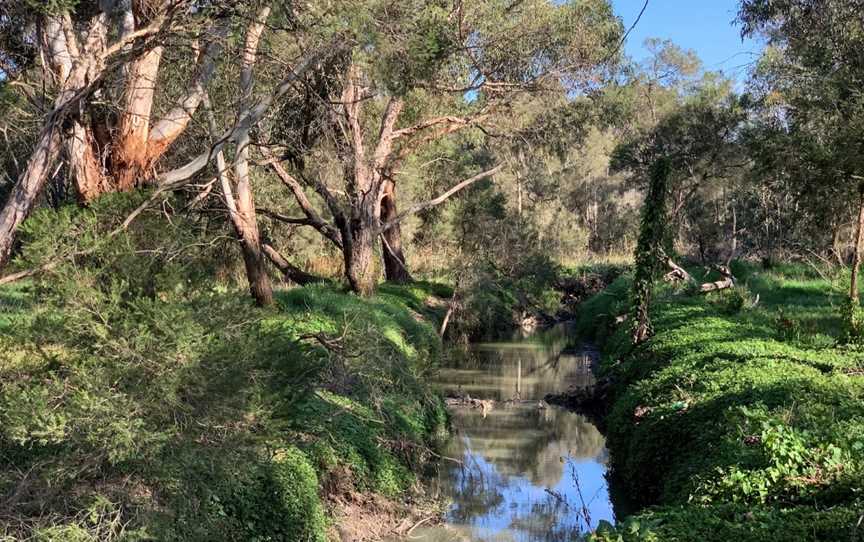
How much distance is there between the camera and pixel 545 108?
74.1 feet

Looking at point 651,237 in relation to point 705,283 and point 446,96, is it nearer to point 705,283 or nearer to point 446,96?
point 705,283

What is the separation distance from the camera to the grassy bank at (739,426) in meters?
6.58

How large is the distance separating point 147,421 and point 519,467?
26.8 ft

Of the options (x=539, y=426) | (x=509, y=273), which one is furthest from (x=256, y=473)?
(x=509, y=273)

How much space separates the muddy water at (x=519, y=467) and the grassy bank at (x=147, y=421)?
9.30 ft

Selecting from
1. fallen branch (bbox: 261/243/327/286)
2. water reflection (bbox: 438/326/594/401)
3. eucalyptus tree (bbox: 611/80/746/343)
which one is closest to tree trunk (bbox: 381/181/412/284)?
water reflection (bbox: 438/326/594/401)

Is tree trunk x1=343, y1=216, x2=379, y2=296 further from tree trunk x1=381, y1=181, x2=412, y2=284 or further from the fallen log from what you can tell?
the fallen log

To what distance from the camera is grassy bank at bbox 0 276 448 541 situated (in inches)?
254


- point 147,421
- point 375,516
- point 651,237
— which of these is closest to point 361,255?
point 651,237

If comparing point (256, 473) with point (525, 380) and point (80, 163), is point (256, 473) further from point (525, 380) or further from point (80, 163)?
point (525, 380)

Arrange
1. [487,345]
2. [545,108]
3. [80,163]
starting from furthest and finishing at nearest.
Result: [487,345] < [545,108] < [80,163]

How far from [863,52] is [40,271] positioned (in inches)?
471

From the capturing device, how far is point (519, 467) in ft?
44.8

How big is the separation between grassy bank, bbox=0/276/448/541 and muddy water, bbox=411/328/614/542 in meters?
2.84
